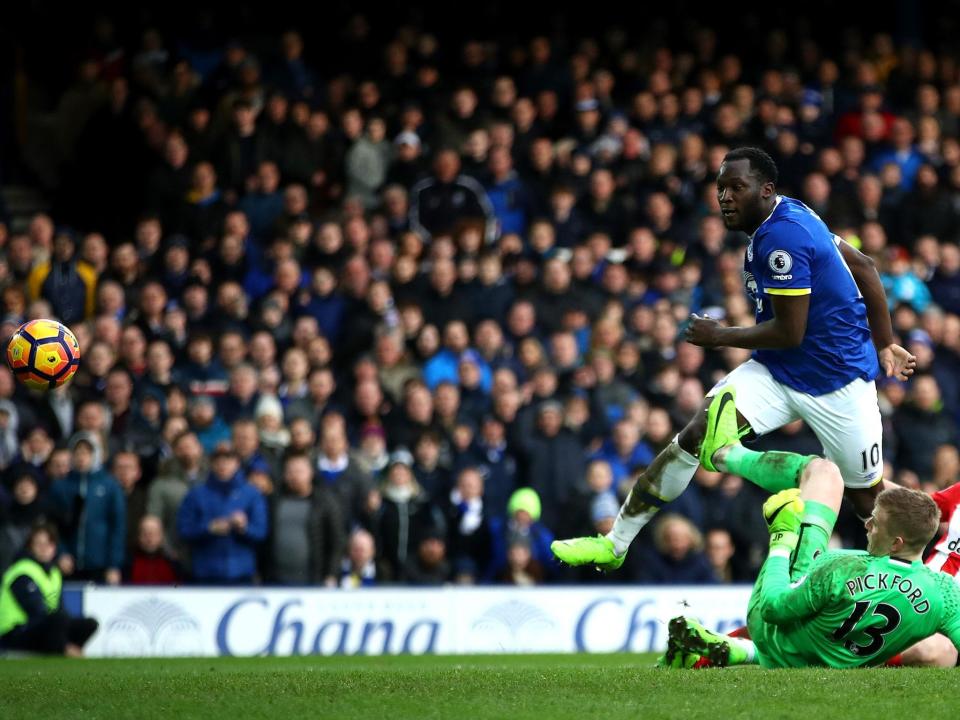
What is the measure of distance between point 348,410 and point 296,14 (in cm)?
692

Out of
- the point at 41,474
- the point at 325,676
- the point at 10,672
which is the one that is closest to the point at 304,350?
the point at 41,474

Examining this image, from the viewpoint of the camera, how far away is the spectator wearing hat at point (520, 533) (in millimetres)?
13617

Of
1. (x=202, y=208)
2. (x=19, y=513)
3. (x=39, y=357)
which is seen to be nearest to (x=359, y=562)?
(x=19, y=513)

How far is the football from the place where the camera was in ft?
34.8

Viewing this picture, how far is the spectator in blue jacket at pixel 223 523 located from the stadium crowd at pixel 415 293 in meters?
0.02

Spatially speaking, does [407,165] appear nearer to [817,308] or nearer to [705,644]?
[817,308]

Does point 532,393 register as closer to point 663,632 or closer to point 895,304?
point 663,632

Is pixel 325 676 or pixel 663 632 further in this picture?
pixel 663 632

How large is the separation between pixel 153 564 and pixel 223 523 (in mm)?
696

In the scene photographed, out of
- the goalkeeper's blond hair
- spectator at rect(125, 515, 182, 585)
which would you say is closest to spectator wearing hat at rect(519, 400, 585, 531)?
spectator at rect(125, 515, 182, 585)

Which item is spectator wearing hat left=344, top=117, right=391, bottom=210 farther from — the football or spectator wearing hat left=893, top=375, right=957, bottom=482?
the football

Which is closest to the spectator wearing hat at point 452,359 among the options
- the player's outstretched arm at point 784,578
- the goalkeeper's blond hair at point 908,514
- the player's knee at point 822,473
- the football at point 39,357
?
the football at point 39,357

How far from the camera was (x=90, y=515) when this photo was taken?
13016 mm

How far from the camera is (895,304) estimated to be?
16250 mm
